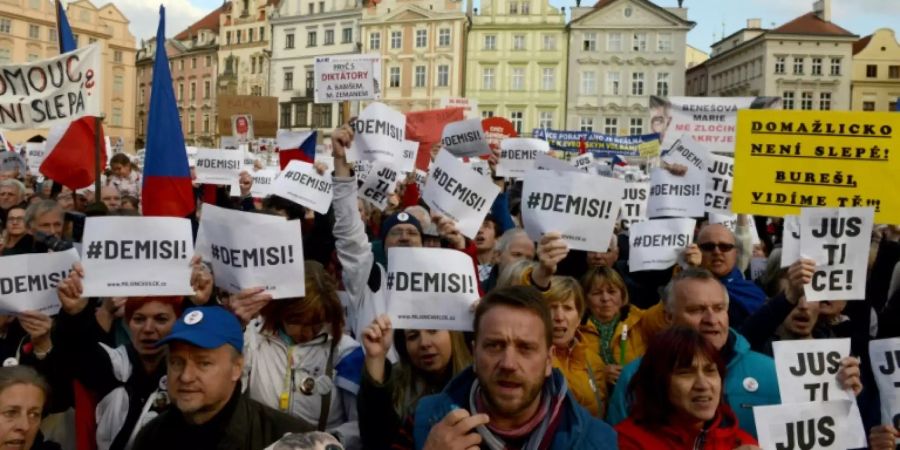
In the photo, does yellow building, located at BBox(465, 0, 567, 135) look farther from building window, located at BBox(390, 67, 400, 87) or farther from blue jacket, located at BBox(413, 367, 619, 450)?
blue jacket, located at BBox(413, 367, 619, 450)

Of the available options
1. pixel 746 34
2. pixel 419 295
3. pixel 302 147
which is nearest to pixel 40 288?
pixel 419 295

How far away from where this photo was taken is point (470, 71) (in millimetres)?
68000

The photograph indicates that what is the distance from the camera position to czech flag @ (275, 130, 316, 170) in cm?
1111

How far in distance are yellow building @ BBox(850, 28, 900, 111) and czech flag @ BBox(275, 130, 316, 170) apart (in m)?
71.5

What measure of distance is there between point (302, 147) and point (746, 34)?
74182mm

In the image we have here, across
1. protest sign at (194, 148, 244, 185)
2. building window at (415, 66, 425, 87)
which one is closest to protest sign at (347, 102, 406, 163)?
protest sign at (194, 148, 244, 185)

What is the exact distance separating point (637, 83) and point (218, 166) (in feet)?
192

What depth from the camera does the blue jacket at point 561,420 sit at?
274 centimetres

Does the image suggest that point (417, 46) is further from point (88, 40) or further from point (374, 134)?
point (374, 134)

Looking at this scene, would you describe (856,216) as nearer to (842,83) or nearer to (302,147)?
(302,147)

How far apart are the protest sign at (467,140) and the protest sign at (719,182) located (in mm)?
2611

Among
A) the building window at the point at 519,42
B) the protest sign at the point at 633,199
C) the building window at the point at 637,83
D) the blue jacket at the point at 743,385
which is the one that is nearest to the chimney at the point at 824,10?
the building window at the point at 637,83

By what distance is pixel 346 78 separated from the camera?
34.3ft

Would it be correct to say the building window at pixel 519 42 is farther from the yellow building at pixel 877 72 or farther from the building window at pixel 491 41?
the yellow building at pixel 877 72
